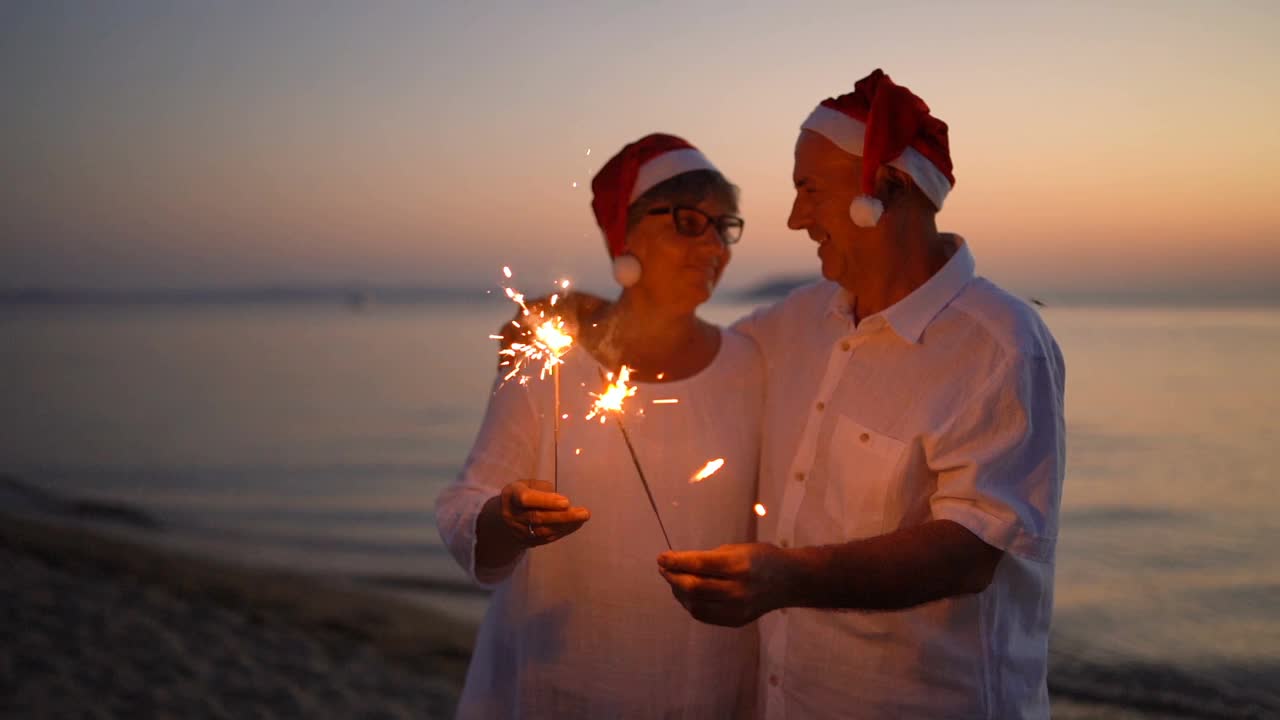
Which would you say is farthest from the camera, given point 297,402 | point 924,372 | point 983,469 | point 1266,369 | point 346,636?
point 1266,369

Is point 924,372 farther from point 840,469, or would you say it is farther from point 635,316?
point 635,316

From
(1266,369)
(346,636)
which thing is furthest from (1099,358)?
(346,636)

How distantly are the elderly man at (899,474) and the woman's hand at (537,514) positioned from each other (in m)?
0.31

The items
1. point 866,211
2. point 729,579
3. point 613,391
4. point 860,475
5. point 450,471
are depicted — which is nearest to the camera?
point 729,579

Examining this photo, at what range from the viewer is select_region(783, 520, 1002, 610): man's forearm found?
273 centimetres

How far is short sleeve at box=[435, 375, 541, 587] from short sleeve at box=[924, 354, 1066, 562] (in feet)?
4.44

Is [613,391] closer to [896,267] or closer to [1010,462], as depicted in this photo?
[896,267]

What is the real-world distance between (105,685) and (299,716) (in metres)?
1.39

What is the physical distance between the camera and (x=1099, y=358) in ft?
100

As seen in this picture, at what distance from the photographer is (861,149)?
3.16 m

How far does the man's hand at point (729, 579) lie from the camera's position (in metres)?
2.59

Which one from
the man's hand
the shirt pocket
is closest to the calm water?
the shirt pocket

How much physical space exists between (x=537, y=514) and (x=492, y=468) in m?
0.72

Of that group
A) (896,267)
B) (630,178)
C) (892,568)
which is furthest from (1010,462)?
(630,178)
